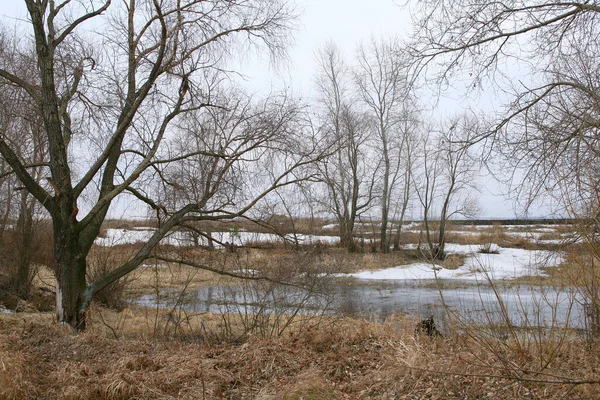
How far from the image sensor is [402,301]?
1641cm

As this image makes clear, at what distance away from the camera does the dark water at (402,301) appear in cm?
583

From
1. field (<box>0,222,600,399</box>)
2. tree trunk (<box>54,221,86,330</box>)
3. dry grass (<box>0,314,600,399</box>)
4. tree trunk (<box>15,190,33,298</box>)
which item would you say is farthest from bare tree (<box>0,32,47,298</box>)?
dry grass (<box>0,314,600,399</box>)

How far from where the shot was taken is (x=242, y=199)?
34.2 feet

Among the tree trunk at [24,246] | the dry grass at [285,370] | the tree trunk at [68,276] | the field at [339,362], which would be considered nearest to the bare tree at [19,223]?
the tree trunk at [24,246]

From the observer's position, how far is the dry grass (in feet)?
14.4

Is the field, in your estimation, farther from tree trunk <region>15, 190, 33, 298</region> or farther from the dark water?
tree trunk <region>15, 190, 33, 298</region>

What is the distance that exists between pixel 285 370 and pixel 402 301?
459 inches

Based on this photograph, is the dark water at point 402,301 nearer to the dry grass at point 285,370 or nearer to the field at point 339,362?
the field at point 339,362

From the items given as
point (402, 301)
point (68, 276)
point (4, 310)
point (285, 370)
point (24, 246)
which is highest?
point (24, 246)

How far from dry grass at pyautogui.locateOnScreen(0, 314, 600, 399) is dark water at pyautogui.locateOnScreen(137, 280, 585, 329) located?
1.75ft

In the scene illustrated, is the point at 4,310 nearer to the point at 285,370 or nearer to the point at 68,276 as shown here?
the point at 68,276

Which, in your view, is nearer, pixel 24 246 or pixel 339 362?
pixel 339 362

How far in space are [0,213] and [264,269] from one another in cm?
1016

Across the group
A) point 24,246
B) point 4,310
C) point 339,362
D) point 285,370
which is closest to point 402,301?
point 339,362
